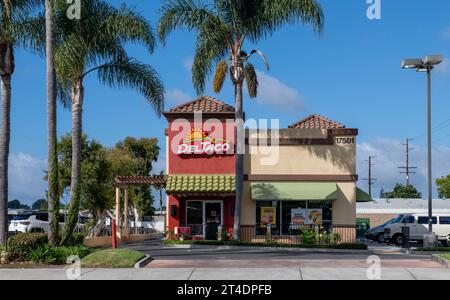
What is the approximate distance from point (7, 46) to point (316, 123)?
17.1m

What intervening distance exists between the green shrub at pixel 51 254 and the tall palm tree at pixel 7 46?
7.54 ft

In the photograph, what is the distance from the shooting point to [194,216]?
3494cm

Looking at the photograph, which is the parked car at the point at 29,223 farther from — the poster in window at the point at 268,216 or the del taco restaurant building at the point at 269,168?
the poster in window at the point at 268,216

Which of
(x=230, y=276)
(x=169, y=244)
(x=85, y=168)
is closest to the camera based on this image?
(x=230, y=276)

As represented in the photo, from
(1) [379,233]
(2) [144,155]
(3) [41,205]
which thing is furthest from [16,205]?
(1) [379,233]

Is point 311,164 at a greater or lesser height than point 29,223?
greater

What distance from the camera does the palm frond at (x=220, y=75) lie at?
107 ft

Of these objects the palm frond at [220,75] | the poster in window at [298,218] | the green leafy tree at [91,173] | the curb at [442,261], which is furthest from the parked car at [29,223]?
the curb at [442,261]

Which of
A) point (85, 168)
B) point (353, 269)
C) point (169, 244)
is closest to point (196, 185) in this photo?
point (169, 244)

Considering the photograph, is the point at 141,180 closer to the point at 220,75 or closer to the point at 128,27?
the point at 220,75
